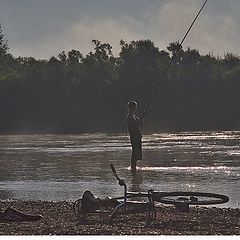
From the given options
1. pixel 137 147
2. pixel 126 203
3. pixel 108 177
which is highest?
pixel 137 147

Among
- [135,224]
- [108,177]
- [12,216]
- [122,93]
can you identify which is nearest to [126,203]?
[135,224]

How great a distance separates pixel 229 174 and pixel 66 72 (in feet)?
301

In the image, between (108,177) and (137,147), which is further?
(108,177)

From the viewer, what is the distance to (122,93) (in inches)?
4050

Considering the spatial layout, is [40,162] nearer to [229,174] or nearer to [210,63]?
[229,174]

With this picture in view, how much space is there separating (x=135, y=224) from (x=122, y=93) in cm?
9316

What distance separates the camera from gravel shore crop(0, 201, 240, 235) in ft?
29.2

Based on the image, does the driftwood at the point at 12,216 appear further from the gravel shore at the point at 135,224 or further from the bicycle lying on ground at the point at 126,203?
the bicycle lying on ground at the point at 126,203

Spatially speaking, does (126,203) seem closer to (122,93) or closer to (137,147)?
(137,147)

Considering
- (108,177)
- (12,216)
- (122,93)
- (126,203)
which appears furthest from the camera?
(122,93)

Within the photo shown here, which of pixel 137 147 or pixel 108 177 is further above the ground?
pixel 137 147

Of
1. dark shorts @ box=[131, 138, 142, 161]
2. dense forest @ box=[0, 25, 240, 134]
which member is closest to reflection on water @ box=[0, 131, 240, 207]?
dark shorts @ box=[131, 138, 142, 161]

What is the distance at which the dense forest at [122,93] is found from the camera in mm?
99062

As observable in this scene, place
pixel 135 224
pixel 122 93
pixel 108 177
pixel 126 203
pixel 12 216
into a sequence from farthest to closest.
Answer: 1. pixel 122 93
2. pixel 108 177
3. pixel 126 203
4. pixel 12 216
5. pixel 135 224
